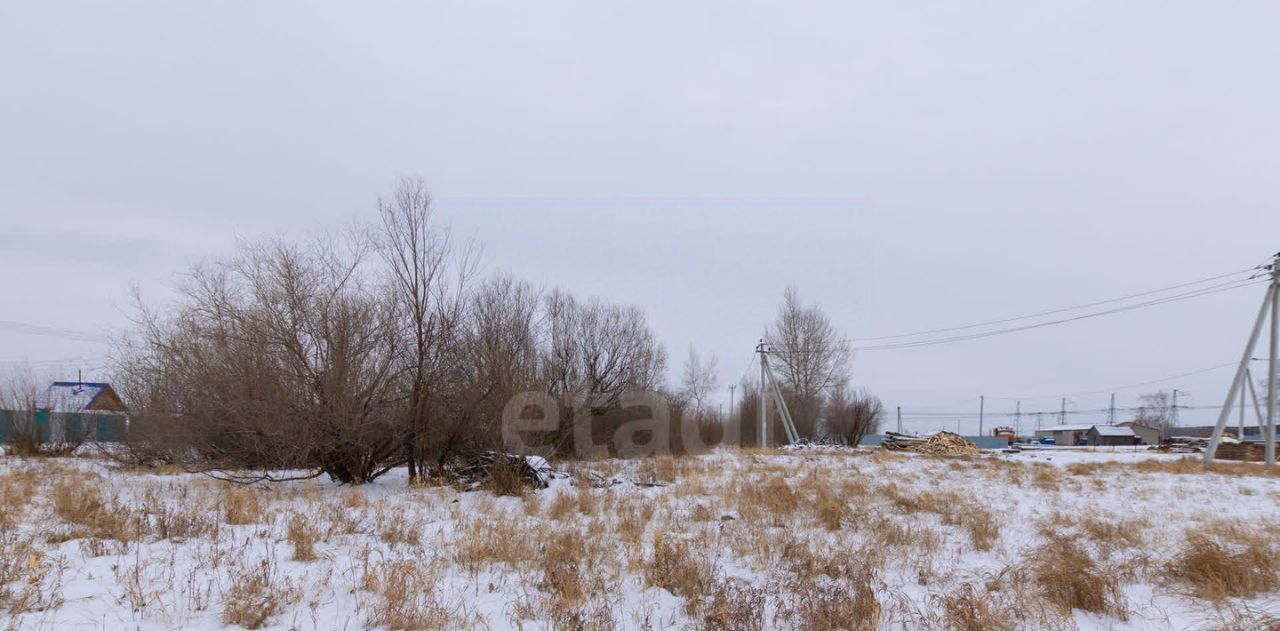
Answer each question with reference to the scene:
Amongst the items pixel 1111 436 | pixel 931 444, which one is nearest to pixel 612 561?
pixel 931 444

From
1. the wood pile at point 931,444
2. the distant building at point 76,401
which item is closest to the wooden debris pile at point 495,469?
the distant building at point 76,401

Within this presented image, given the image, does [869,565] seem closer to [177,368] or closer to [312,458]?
[312,458]

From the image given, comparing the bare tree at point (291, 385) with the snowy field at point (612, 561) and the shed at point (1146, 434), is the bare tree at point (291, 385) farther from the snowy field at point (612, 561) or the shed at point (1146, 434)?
the shed at point (1146, 434)

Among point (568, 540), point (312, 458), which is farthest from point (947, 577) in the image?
point (312, 458)

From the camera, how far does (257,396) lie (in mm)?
9930

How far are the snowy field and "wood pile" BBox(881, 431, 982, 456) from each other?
63.4 ft

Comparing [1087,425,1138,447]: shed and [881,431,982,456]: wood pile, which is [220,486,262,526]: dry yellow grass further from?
[1087,425,1138,447]: shed

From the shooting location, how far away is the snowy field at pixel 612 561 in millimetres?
4242

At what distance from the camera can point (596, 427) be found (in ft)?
60.5

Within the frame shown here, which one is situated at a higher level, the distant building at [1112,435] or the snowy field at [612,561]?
the snowy field at [612,561]

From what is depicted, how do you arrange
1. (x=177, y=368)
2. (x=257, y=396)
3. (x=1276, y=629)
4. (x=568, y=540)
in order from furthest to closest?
(x=177, y=368)
(x=257, y=396)
(x=568, y=540)
(x=1276, y=629)

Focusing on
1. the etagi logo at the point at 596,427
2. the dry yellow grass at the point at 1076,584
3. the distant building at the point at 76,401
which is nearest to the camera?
the dry yellow grass at the point at 1076,584

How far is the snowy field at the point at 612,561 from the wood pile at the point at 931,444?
63.4ft

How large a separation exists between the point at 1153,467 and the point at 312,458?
20846 millimetres
